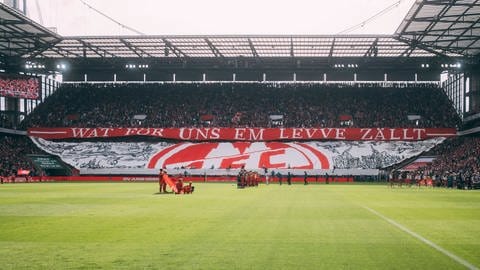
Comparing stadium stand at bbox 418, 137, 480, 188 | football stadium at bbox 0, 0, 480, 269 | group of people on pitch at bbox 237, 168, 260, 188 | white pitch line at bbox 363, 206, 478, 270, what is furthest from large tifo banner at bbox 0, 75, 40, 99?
white pitch line at bbox 363, 206, 478, 270

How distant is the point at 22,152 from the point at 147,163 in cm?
1556

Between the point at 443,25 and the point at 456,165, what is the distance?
15.2 m

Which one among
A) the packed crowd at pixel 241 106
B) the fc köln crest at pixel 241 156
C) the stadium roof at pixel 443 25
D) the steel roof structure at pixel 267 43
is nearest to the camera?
the stadium roof at pixel 443 25

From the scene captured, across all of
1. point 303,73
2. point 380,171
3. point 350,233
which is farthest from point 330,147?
point 350,233

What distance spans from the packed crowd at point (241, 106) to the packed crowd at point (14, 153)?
3.71 m

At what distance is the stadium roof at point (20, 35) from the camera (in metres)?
54.6

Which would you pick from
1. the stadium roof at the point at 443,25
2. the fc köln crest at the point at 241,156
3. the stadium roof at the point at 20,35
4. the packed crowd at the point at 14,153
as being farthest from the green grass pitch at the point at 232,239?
the fc köln crest at the point at 241,156

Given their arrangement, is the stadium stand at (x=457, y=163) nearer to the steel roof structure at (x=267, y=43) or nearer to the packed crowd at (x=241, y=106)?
the packed crowd at (x=241, y=106)

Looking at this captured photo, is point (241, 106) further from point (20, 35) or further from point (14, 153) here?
point (20, 35)

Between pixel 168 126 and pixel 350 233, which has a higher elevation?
pixel 168 126

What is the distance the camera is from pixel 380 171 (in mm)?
70188

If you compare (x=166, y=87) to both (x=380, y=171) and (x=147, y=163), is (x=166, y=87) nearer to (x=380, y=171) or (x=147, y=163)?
(x=147, y=163)

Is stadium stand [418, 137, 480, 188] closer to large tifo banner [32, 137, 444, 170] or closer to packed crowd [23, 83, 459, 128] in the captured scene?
large tifo banner [32, 137, 444, 170]

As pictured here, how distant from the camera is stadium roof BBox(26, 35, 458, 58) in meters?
62.8
